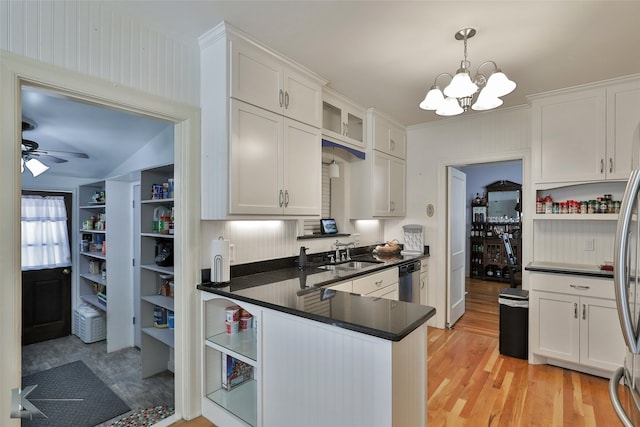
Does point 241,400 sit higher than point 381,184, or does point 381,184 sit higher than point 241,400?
point 381,184

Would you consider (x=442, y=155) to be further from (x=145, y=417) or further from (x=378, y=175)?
(x=145, y=417)

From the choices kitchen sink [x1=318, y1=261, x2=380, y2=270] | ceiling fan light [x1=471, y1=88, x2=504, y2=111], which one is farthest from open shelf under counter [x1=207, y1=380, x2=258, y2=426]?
ceiling fan light [x1=471, y1=88, x2=504, y2=111]

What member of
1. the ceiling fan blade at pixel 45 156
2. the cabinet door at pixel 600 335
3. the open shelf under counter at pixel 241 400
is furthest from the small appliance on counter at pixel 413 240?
the ceiling fan blade at pixel 45 156

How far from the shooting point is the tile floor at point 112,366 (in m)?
2.72

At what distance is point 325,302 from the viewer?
1844 mm

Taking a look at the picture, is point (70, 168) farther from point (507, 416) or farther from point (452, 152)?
point (507, 416)

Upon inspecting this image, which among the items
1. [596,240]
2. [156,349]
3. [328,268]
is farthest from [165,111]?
[596,240]

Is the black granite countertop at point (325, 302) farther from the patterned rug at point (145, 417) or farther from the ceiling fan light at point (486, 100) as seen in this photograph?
the ceiling fan light at point (486, 100)

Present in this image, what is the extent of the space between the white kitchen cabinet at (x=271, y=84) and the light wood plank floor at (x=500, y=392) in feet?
7.46

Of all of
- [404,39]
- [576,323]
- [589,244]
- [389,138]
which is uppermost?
[404,39]

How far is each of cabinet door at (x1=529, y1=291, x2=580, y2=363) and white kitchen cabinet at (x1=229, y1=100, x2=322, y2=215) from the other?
226 cm

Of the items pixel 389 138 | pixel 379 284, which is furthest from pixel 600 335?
pixel 389 138

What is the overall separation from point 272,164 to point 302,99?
0.66 meters

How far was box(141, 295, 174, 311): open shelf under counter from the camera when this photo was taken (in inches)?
115
